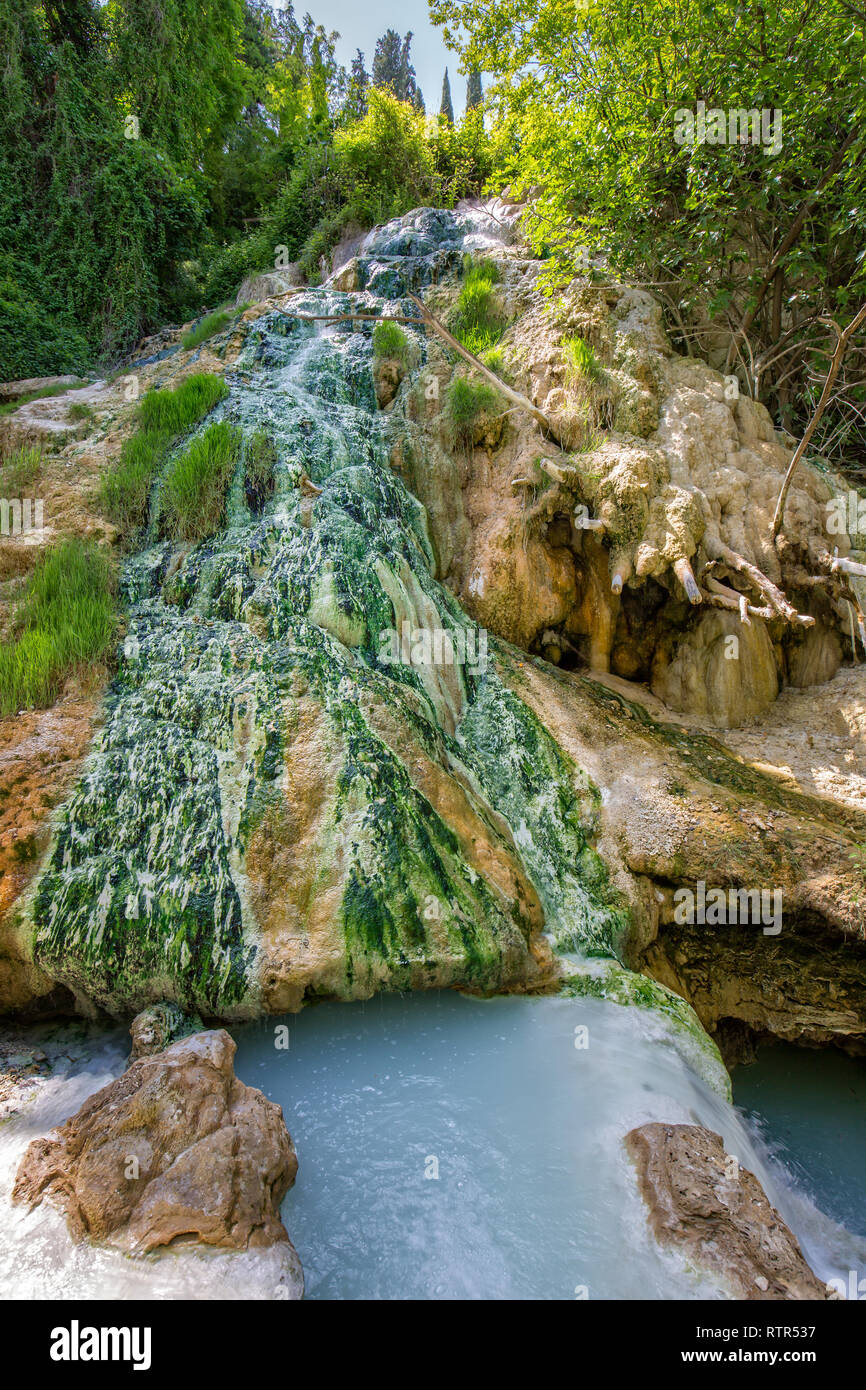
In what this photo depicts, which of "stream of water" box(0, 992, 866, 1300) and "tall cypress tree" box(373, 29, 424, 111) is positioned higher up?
"tall cypress tree" box(373, 29, 424, 111)

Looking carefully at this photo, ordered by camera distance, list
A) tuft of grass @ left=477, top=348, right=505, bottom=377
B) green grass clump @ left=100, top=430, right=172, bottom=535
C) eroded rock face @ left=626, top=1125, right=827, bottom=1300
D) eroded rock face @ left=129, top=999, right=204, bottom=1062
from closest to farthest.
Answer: eroded rock face @ left=626, top=1125, right=827, bottom=1300, eroded rock face @ left=129, top=999, right=204, bottom=1062, green grass clump @ left=100, top=430, right=172, bottom=535, tuft of grass @ left=477, top=348, right=505, bottom=377

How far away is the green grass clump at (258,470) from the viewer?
5.95m

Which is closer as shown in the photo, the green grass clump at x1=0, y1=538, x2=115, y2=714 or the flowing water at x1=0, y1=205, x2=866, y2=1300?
the flowing water at x1=0, y1=205, x2=866, y2=1300

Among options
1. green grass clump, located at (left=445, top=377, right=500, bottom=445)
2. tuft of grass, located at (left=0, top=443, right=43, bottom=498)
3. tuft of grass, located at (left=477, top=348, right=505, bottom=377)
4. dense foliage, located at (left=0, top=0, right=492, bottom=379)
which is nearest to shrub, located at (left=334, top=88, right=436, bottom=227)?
dense foliage, located at (left=0, top=0, right=492, bottom=379)

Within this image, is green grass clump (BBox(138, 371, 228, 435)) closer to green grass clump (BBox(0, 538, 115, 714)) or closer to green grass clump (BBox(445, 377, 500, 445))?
green grass clump (BBox(0, 538, 115, 714))

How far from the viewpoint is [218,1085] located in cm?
269

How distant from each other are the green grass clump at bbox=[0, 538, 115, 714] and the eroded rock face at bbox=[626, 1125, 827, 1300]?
4.33m

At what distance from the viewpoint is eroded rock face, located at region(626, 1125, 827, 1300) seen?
7.84ft

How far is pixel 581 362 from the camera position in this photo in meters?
7.01

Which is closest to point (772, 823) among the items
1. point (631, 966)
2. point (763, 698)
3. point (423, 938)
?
point (631, 966)

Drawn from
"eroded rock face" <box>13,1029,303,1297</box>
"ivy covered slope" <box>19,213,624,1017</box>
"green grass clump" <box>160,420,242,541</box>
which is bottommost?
"eroded rock face" <box>13,1029,303,1297</box>

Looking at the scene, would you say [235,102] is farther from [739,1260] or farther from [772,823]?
[739,1260]

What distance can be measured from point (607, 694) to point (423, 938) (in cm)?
353

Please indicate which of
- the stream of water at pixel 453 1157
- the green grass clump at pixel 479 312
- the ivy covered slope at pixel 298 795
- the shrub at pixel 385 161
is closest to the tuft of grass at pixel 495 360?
the green grass clump at pixel 479 312
